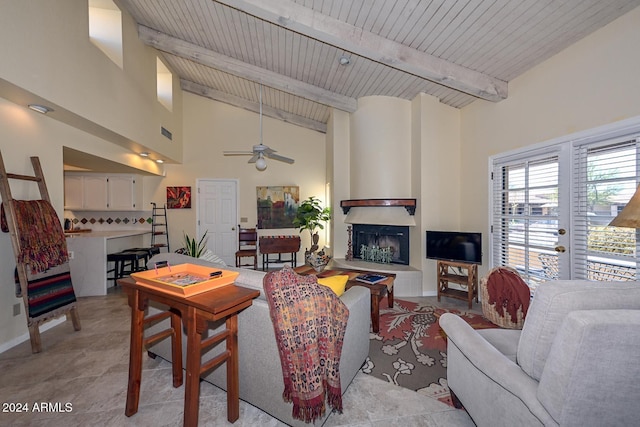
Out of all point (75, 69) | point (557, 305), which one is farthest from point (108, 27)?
point (557, 305)

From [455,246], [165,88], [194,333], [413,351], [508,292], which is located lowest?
[413,351]

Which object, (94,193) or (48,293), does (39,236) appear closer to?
(48,293)

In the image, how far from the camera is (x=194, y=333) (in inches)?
49.3

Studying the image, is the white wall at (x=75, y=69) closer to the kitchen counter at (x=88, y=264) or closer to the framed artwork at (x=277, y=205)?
the kitchen counter at (x=88, y=264)

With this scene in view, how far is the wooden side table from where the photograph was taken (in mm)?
1244

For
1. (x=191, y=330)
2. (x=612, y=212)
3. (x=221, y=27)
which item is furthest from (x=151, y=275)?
(x=612, y=212)

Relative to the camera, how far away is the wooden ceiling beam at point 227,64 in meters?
3.97

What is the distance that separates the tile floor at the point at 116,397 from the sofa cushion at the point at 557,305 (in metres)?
0.83

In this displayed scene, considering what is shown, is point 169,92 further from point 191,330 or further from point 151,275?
point 191,330

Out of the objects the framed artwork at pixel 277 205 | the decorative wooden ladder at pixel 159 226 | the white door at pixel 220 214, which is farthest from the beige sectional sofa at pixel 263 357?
the decorative wooden ladder at pixel 159 226

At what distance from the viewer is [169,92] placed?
5.06m

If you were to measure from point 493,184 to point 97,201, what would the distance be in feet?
22.2

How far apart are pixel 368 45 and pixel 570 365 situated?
2.91 metres

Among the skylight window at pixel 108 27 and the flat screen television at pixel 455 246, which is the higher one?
the skylight window at pixel 108 27
